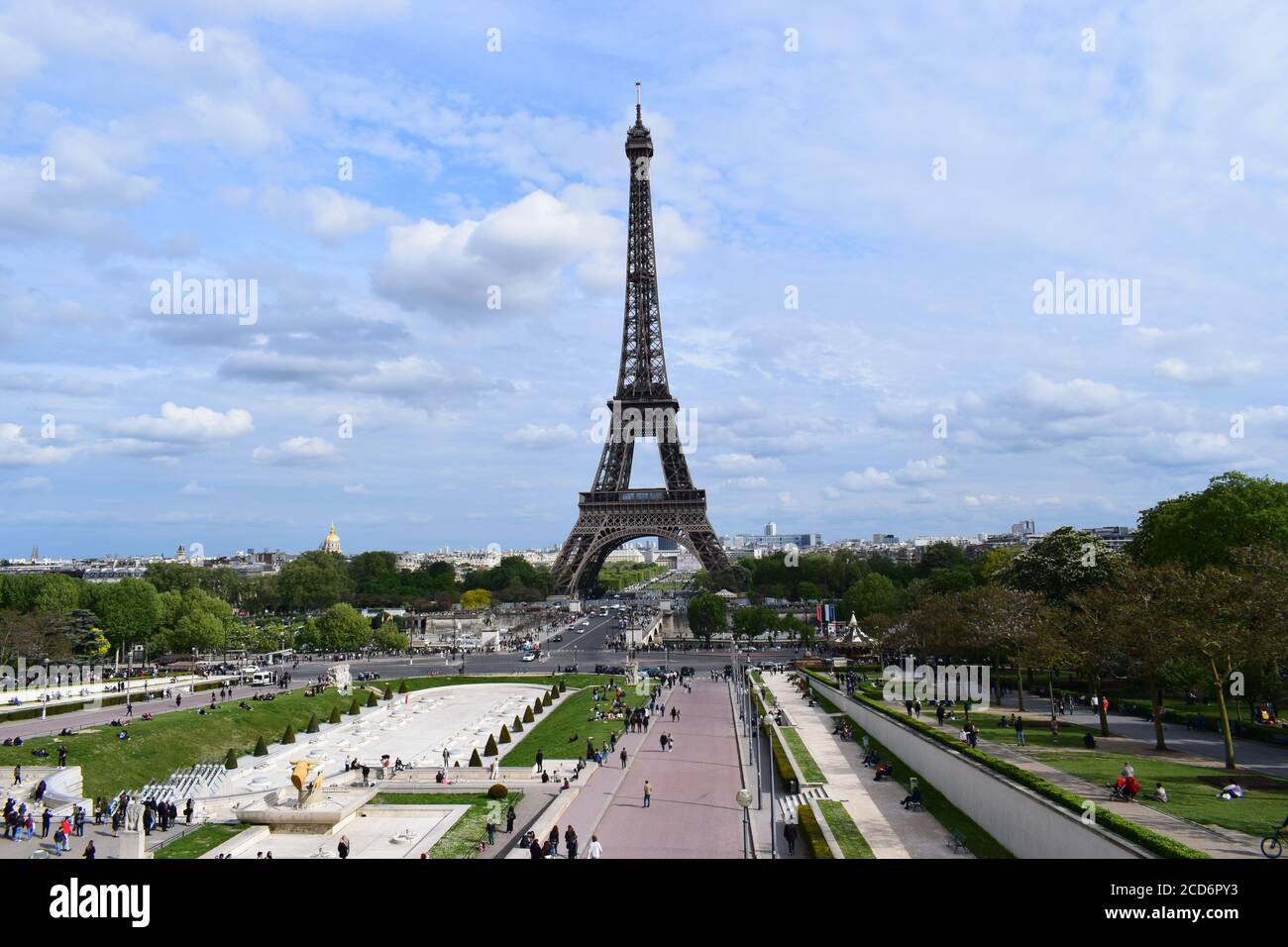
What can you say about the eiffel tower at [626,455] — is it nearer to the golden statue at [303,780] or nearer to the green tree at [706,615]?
the green tree at [706,615]

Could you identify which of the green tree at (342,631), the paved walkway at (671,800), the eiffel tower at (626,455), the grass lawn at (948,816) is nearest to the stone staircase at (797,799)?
the paved walkway at (671,800)

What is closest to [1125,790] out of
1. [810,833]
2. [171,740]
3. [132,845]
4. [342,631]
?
[810,833]

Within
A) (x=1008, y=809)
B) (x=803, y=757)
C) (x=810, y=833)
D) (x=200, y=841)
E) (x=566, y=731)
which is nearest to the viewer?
(x=1008, y=809)

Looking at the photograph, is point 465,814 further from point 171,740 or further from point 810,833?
point 171,740

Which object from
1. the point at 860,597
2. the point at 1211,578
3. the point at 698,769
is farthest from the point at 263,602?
the point at 1211,578

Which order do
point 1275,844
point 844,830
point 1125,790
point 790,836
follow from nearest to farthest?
point 1275,844
point 1125,790
point 790,836
point 844,830

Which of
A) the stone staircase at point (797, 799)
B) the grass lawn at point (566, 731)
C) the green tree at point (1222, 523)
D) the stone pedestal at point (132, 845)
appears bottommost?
the grass lawn at point (566, 731)
